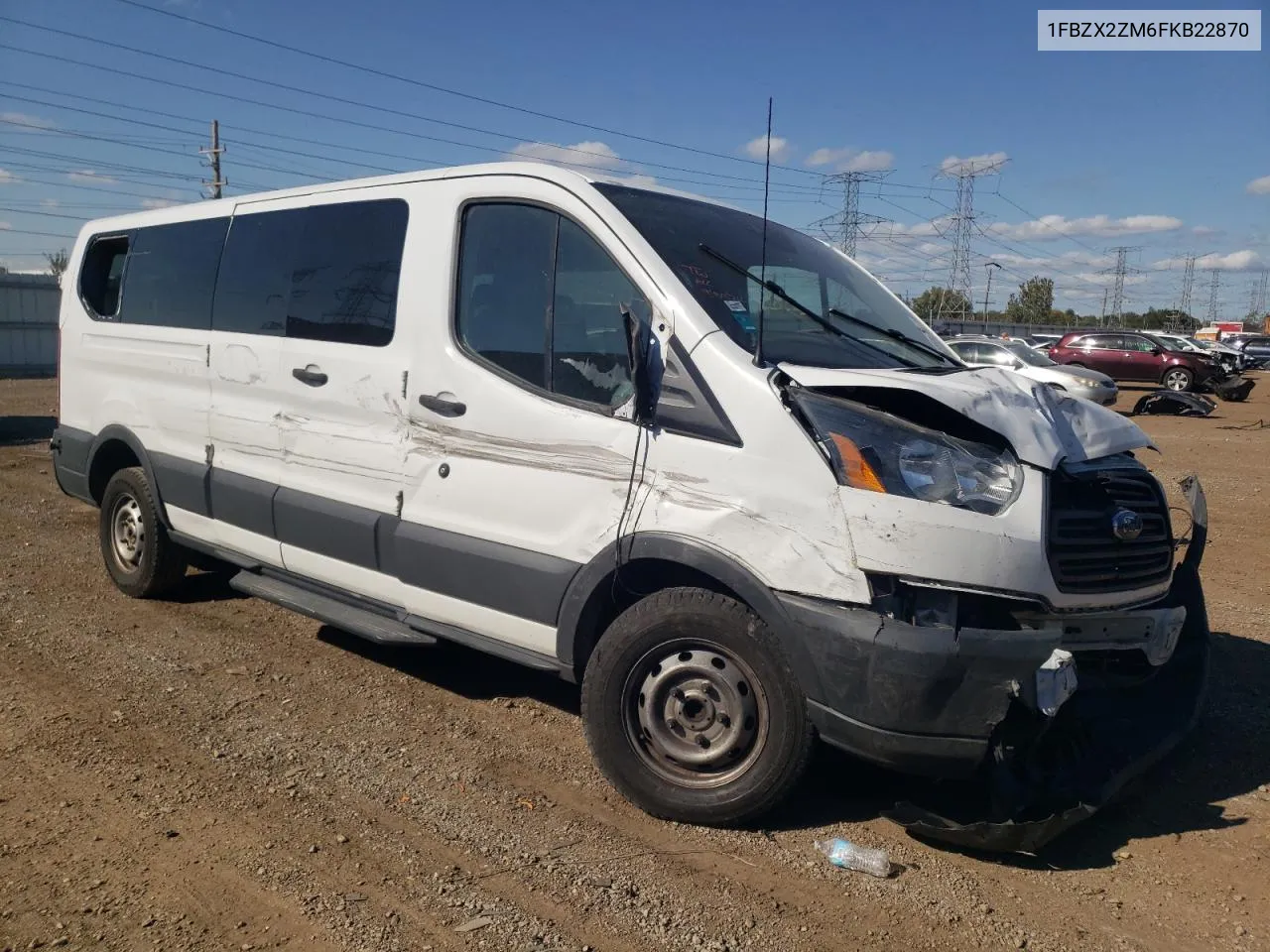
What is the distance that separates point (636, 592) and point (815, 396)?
1.00m

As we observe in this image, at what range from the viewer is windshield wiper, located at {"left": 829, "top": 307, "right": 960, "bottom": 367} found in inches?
169

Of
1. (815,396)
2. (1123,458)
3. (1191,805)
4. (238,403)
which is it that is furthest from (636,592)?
(238,403)

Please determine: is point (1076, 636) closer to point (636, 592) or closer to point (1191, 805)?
point (1191, 805)

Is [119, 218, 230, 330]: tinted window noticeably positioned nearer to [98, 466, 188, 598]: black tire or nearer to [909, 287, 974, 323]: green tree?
[98, 466, 188, 598]: black tire

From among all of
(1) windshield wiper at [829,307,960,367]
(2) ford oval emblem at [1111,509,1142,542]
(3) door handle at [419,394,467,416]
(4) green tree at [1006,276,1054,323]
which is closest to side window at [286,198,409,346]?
(3) door handle at [419,394,467,416]

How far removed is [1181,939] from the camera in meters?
3.03

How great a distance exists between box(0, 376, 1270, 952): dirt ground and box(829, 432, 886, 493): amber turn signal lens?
1.29m

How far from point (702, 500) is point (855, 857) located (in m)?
1.30

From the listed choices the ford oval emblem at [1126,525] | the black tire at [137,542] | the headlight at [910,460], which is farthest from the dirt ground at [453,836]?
the headlight at [910,460]

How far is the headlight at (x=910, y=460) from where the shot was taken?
10.4ft

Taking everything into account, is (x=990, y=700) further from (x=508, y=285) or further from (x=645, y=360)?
(x=508, y=285)

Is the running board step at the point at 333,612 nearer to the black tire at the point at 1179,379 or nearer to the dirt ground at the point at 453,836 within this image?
the dirt ground at the point at 453,836

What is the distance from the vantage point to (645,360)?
3.54 m

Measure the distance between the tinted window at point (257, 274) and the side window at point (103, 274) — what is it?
1.32 m
